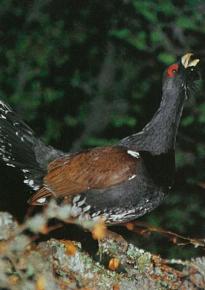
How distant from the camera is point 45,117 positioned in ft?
24.1

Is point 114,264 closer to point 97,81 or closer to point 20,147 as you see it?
point 20,147

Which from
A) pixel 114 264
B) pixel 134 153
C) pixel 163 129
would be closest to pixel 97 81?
pixel 163 129

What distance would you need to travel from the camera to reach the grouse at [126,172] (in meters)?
4.75

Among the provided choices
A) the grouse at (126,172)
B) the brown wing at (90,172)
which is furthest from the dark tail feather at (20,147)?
the brown wing at (90,172)

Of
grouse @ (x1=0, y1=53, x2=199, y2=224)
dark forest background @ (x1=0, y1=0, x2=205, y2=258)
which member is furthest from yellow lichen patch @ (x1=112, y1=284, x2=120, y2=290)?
dark forest background @ (x1=0, y1=0, x2=205, y2=258)

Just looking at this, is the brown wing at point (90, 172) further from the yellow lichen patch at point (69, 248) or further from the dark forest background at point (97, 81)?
the dark forest background at point (97, 81)

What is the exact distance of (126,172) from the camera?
4.75 m

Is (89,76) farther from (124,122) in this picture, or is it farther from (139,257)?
(139,257)

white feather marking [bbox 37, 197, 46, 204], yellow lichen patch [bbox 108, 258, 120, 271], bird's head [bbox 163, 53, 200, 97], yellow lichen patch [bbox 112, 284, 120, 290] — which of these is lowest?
yellow lichen patch [bbox 112, 284, 120, 290]

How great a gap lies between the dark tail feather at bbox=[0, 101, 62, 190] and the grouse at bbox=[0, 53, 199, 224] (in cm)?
12

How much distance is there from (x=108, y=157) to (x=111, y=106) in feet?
9.10

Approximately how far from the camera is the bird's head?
521 centimetres

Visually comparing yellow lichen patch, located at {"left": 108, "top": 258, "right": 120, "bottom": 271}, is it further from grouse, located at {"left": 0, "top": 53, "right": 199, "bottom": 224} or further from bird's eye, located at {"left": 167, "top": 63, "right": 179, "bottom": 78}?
bird's eye, located at {"left": 167, "top": 63, "right": 179, "bottom": 78}

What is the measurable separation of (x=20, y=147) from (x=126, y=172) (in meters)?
1.28
